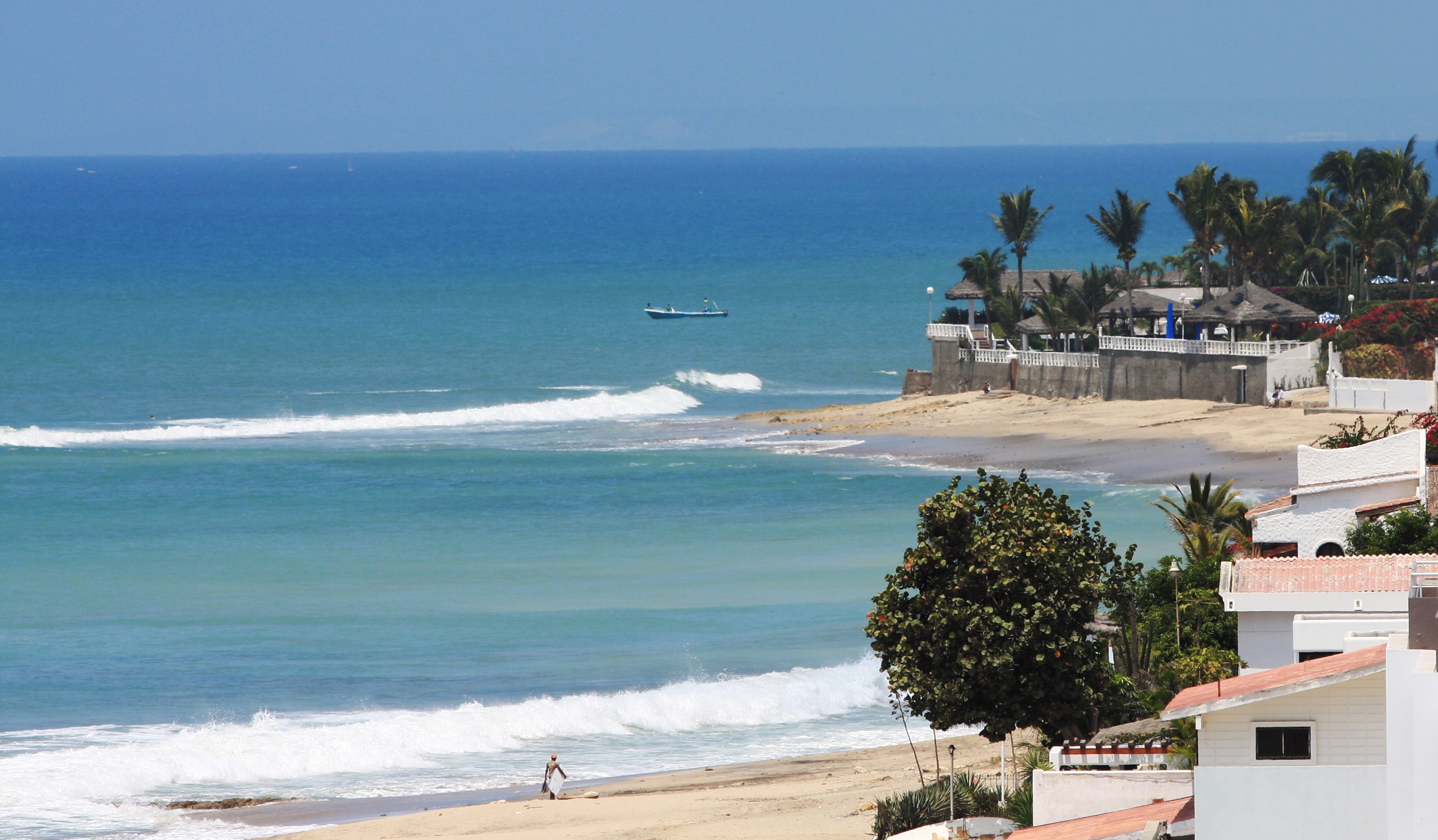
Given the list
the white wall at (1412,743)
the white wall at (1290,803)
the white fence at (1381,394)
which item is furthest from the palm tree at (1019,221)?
the white wall at (1412,743)

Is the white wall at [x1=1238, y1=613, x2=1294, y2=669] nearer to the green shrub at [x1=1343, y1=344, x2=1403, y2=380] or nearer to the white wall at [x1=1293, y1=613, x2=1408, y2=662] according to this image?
the white wall at [x1=1293, y1=613, x2=1408, y2=662]

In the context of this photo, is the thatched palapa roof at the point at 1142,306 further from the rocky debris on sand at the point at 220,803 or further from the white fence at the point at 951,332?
the rocky debris on sand at the point at 220,803

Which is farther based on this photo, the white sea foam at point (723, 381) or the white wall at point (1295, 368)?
the white sea foam at point (723, 381)

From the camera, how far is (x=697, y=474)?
51.1 meters

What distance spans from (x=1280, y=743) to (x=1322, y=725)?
293 millimetres

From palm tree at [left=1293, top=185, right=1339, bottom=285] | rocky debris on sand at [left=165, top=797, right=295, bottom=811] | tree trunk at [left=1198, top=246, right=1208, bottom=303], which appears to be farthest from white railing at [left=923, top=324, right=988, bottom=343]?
rocky debris on sand at [left=165, top=797, right=295, bottom=811]

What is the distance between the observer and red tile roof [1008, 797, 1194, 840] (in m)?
13.2

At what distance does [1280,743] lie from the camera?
12.1 m

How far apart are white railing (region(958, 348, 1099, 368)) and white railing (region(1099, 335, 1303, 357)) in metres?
0.68

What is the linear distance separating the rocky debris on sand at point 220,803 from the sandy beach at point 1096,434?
23.2 metres

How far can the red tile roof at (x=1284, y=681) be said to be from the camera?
38.7 ft

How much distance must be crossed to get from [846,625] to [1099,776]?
18.0 metres

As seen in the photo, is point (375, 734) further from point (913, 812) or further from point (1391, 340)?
point (1391, 340)

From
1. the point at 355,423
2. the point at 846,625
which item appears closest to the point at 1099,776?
the point at 846,625
